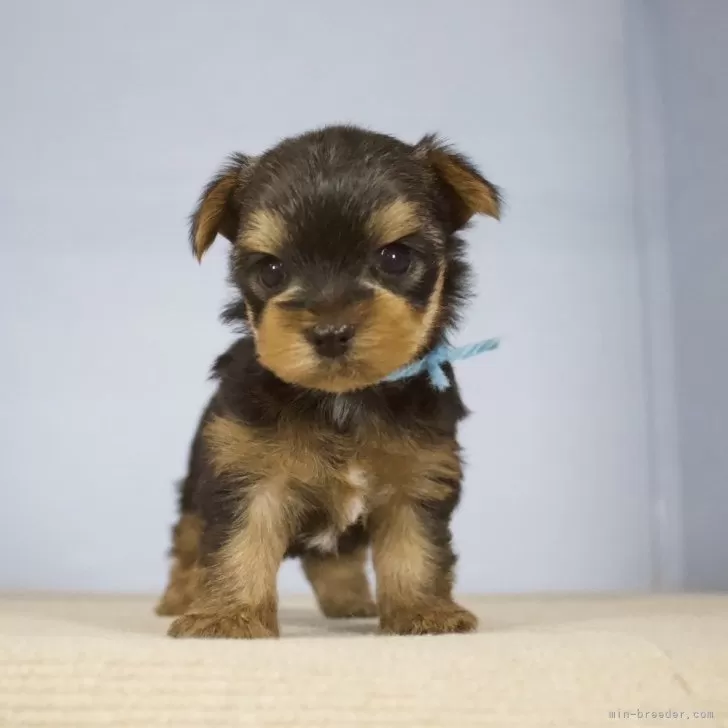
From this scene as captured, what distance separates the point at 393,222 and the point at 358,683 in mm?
930

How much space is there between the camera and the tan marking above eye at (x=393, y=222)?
1.69 metres

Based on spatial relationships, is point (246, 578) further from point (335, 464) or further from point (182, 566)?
point (182, 566)

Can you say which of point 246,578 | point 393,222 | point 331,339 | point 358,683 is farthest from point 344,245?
point 358,683

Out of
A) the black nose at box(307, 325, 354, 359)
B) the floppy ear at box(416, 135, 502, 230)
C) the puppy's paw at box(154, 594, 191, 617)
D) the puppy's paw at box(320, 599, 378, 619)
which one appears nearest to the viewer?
the black nose at box(307, 325, 354, 359)

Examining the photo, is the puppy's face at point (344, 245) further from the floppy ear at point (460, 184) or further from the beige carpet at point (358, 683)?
the beige carpet at point (358, 683)

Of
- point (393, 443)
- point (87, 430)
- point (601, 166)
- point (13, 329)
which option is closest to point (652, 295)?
point (601, 166)

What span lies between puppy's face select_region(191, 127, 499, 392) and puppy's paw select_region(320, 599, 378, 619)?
91 cm

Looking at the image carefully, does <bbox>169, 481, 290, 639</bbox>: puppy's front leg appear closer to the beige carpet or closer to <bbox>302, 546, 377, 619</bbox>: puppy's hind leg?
the beige carpet

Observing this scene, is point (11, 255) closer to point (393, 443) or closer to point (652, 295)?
point (393, 443)

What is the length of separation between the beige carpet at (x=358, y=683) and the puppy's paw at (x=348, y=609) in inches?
41.2

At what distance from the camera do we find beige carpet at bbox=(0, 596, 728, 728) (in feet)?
3.39

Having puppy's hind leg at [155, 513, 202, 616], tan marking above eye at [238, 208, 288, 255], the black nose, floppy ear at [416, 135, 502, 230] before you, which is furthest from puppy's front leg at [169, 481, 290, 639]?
floppy ear at [416, 135, 502, 230]

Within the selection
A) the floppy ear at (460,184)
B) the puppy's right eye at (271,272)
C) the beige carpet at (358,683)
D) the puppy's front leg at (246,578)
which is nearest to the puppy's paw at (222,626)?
the puppy's front leg at (246,578)

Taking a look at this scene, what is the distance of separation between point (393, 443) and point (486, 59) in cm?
237
